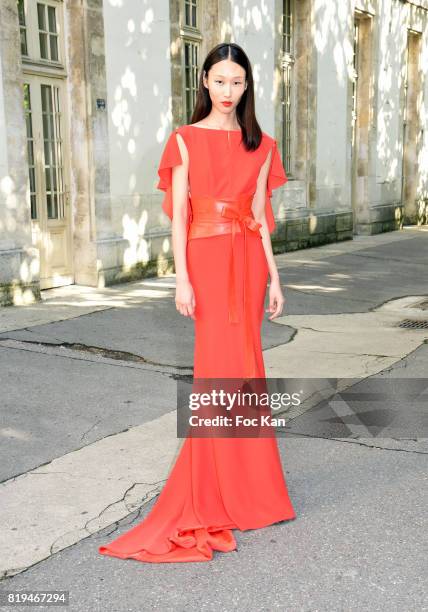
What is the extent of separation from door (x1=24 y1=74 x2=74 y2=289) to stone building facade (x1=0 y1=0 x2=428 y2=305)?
0.01 metres

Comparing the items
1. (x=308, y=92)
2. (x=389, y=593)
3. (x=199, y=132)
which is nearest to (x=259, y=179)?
(x=199, y=132)

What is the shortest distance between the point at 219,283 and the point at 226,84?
0.83 meters

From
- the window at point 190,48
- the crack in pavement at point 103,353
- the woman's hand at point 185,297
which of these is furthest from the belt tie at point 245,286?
the window at point 190,48

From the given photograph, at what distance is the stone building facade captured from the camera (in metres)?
8.48

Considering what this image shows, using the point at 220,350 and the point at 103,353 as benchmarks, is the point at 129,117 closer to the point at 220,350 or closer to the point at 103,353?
the point at 103,353

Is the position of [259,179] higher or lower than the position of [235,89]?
lower

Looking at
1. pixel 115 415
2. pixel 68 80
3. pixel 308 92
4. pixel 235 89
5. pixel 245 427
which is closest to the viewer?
pixel 235 89

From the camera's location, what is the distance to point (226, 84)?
3.06 m

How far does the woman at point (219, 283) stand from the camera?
310cm

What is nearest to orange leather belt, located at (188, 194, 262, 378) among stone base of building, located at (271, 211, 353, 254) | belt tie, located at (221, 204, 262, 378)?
belt tie, located at (221, 204, 262, 378)

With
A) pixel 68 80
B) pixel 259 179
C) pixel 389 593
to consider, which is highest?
pixel 68 80

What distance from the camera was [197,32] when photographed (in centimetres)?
1154

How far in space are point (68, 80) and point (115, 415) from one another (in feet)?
19.3

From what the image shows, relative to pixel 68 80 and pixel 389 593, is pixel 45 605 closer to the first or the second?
pixel 389 593
